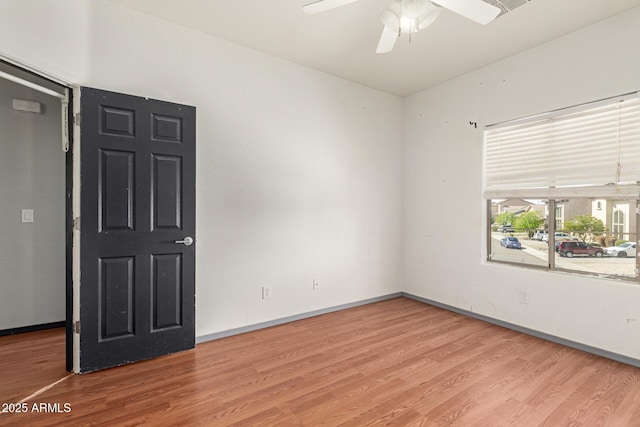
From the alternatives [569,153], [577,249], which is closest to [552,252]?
[577,249]

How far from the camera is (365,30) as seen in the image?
108 inches

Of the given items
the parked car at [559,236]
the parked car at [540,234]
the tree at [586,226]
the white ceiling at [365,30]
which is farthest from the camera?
the parked car at [540,234]

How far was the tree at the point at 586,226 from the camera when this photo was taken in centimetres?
272

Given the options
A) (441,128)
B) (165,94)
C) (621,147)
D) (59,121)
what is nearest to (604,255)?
(621,147)

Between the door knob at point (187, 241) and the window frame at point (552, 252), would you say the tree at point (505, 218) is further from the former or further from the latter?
the door knob at point (187, 241)

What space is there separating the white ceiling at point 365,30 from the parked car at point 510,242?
1961 millimetres

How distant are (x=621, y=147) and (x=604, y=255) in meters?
0.94

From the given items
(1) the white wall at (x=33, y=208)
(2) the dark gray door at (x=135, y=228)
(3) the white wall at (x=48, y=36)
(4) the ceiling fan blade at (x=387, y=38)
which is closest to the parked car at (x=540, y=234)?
(4) the ceiling fan blade at (x=387, y=38)

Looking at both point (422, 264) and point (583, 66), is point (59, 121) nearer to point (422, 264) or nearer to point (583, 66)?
point (422, 264)

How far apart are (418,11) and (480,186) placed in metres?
2.25

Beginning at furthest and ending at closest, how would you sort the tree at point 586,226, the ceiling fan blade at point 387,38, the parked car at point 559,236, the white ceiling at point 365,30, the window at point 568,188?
the parked car at point 559,236, the tree at point 586,226, the window at point 568,188, the white ceiling at point 365,30, the ceiling fan blade at point 387,38

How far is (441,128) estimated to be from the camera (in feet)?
12.8

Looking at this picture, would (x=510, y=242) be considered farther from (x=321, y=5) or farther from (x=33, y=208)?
(x=33, y=208)

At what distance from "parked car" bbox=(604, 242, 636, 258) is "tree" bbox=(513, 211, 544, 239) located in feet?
1.86
